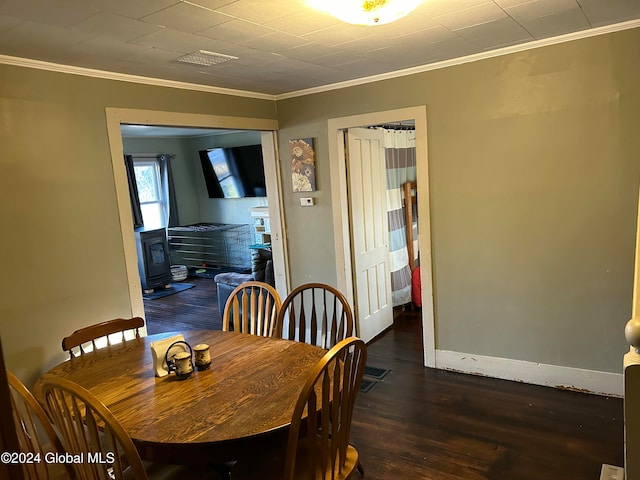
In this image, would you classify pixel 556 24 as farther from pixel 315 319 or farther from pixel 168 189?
pixel 168 189

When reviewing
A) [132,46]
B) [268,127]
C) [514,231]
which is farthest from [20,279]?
[514,231]

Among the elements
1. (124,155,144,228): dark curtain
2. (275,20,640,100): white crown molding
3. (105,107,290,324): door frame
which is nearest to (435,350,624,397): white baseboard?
(105,107,290,324): door frame

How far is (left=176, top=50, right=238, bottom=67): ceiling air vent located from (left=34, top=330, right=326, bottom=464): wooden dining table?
1.56 meters

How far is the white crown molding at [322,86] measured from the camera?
2.59 metres

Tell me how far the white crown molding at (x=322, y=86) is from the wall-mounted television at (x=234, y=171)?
3335 mm

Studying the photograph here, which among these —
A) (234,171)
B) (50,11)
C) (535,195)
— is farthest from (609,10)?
(234,171)

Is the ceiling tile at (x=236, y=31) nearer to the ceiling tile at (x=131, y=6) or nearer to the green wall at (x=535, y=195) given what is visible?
the ceiling tile at (x=131, y=6)

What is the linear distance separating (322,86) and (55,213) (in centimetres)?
218

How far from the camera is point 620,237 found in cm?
286

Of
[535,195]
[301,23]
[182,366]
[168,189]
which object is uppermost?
[301,23]

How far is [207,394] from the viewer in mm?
Result: 1858

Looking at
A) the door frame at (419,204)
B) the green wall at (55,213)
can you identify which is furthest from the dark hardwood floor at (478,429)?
the green wall at (55,213)

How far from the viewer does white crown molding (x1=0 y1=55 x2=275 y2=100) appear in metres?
2.47

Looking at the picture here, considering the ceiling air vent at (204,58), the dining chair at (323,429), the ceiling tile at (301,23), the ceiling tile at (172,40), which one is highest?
the ceiling air vent at (204,58)
